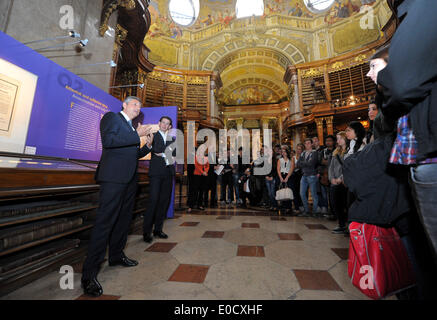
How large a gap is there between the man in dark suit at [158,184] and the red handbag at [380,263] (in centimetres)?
192

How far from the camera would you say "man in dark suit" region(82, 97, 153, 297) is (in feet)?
3.89

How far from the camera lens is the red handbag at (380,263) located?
2.77 feet

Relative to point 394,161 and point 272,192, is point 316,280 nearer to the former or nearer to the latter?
point 394,161

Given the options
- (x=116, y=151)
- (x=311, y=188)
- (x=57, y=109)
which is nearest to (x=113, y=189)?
(x=116, y=151)

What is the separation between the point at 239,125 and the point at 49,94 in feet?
Result: 58.2

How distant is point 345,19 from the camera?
38.3ft

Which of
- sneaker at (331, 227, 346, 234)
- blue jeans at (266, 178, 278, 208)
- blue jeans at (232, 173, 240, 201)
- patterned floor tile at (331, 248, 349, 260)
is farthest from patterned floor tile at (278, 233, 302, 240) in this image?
blue jeans at (232, 173, 240, 201)

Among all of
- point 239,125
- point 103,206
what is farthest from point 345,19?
point 103,206

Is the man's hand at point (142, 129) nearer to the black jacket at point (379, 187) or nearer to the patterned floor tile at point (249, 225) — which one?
the black jacket at point (379, 187)

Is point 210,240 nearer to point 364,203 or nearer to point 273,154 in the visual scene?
point 364,203

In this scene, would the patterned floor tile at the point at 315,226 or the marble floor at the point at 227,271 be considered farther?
the patterned floor tile at the point at 315,226

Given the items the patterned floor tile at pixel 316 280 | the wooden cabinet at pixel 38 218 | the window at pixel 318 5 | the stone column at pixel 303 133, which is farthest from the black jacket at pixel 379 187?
the window at pixel 318 5

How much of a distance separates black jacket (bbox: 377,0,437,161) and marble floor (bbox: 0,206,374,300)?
106 centimetres

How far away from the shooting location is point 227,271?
1.39 metres
